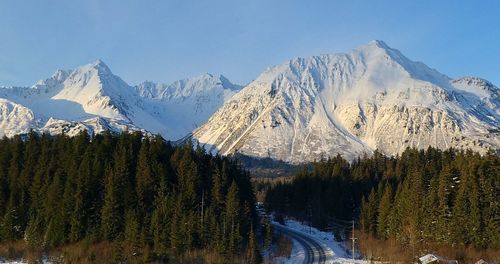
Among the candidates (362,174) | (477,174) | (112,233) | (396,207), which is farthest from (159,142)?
(362,174)

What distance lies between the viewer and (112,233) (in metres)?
70.9

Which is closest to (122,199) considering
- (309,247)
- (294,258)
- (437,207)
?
(294,258)

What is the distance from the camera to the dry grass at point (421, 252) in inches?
2689

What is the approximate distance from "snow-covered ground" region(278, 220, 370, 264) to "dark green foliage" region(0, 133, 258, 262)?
7.78m

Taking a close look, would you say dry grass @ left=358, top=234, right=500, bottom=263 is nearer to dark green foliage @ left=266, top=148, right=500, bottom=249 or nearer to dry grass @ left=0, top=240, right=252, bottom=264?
dark green foliage @ left=266, top=148, right=500, bottom=249

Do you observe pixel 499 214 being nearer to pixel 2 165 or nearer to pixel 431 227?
pixel 431 227

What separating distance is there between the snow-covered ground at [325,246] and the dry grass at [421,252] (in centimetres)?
331

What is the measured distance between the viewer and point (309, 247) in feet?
261

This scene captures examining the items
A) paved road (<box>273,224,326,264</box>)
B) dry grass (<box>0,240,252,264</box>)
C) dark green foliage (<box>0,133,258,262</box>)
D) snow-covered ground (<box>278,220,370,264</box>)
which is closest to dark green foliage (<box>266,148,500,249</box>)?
snow-covered ground (<box>278,220,370,264</box>)

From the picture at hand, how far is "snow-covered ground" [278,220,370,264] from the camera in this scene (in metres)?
68.7

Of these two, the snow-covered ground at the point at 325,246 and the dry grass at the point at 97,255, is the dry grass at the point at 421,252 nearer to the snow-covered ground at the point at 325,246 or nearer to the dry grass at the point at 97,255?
the snow-covered ground at the point at 325,246

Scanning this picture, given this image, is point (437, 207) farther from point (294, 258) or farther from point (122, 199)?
point (122, 199)

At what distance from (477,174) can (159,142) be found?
50.6m

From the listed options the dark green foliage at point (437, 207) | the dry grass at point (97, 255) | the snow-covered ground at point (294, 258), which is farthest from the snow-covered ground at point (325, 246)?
the dry grass at point (97, 255)
